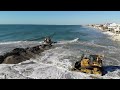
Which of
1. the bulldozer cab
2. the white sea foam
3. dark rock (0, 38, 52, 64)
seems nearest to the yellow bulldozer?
the bulldozer cab

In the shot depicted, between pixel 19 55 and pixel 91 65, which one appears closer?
pixel 91 65

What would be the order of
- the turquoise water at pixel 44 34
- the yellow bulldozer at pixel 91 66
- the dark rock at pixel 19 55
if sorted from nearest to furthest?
1. the yellow bulldozer at pixel 91 66
2. the dark rock at pixel 19 55
3. the turquoise water at pixel 44 34

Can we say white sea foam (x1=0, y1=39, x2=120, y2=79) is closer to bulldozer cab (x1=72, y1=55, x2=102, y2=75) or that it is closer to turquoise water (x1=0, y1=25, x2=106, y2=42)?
bulldozer cab (x1=72, y1=55, x2=102, y2=75)

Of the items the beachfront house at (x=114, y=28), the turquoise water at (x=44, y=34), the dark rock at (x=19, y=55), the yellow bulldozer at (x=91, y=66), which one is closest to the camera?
the yellow bulldozer at (x=91, y=66)

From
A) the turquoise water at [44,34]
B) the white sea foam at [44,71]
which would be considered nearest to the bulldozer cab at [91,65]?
the white sea foam at [44,71]

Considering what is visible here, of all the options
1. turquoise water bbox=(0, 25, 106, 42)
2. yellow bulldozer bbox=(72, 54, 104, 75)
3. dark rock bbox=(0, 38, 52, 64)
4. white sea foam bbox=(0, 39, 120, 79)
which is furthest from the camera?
turquoise water bbox=(0, 25, 106, 42)

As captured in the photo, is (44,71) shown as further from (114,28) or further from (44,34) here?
(114,28)

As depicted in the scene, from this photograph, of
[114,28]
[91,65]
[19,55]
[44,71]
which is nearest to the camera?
[91,65]

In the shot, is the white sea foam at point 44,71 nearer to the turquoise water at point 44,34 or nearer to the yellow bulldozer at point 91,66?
the yellow bulldozer at point 91,66

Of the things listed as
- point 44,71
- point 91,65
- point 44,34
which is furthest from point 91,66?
point 44,34
